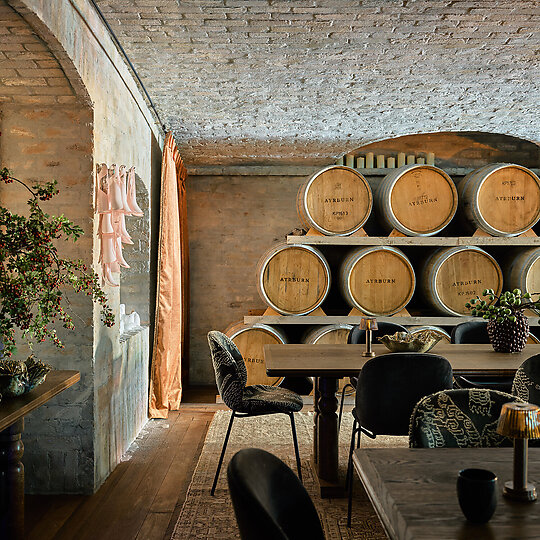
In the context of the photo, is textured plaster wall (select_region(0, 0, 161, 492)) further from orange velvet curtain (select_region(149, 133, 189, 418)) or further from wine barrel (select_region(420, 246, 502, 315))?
wine barrel (select_region(420, 246, 502, 315))

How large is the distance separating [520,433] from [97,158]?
2.58 m

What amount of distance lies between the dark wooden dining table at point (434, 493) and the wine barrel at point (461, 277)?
331 centimetres

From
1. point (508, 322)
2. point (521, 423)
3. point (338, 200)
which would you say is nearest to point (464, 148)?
point (338, 200)

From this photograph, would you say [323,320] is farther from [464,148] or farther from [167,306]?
[464,148]

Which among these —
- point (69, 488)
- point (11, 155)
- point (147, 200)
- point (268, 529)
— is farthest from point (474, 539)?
point (147, 200)

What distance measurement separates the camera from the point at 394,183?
4938mm

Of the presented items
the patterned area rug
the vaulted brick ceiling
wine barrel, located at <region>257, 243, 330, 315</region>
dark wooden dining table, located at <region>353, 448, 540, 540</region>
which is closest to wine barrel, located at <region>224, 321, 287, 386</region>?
wine barrel, located at <region>257, 243, 330, 315</region>

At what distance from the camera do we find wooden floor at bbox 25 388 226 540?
264cm

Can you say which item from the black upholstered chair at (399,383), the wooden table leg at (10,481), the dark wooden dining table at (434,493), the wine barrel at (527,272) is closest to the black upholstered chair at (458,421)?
the dark wooden dining table at (434,493)

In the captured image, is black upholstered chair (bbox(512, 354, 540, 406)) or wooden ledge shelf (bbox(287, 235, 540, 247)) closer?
black upholstered chair (bbox(512, 354, 540, 406))

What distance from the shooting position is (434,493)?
135 cm

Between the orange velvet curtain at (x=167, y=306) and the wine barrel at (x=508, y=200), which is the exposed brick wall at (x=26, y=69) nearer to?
the orange velvet curtain at (x=167, y=306)

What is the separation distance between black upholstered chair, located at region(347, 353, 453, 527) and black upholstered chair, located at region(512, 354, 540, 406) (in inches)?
12.2

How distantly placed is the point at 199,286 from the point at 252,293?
60cm
